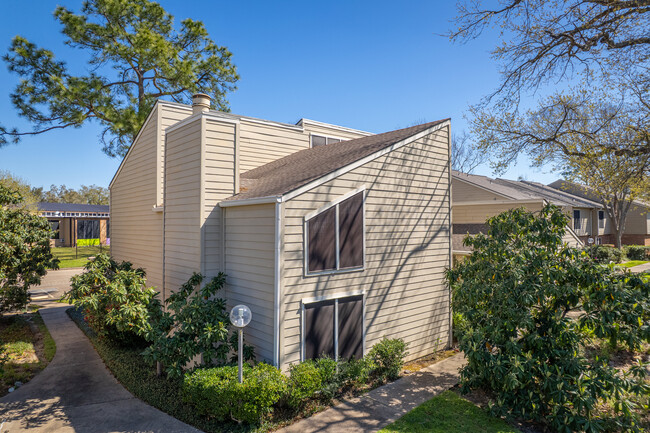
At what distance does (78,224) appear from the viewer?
35.7 metres

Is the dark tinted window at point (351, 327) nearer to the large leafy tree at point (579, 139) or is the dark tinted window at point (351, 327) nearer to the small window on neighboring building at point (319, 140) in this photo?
the small window on neighboring building at point (319, 140)

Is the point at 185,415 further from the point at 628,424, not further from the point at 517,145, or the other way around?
the point at 517,145

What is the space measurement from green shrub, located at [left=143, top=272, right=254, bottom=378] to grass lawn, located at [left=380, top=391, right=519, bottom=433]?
114 inches

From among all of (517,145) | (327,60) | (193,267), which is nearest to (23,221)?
(193,267)

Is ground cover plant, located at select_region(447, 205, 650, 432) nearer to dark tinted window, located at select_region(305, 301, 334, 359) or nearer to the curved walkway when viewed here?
dark tinted window, located at select_region(305, 301, 334, 359)

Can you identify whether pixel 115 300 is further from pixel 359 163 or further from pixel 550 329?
pixel 550 329

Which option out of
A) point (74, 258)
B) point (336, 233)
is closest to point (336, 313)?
point (336, 233)

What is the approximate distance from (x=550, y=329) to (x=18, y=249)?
44.1 feet

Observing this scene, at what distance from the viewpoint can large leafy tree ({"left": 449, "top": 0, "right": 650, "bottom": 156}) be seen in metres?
8.78

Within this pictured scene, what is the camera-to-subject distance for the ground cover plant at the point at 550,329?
17.5 feet

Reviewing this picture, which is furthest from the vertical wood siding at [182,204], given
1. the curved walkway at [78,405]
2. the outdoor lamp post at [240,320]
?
the curved walkway at [78,405]

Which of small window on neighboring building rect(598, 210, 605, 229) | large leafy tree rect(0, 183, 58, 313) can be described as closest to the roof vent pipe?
large leafy tree rect(0, 183, 58, 313)

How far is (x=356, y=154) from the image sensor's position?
793cm

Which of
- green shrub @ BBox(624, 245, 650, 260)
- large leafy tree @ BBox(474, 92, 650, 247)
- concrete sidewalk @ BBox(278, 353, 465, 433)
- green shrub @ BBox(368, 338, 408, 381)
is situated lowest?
concrete sidewalk @ BBox(278, 353, 465, 433)
